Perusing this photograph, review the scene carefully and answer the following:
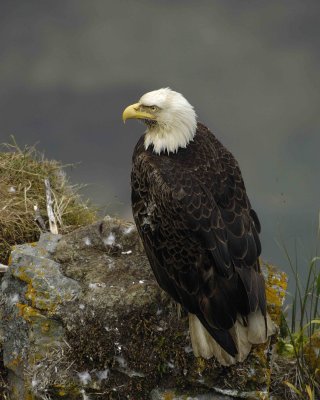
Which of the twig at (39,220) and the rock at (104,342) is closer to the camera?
the rock at (104,342)

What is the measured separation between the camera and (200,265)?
697 cm

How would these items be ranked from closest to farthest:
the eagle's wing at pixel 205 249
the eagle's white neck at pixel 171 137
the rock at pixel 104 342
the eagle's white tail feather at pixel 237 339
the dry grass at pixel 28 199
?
the eagle's wing at pixel 205 249, the eagle's white tail feather at pixel 237 339, the rock at pixel 104 342, the eagle's white neck at pixel 171 137, the dry grass at pixel 28 199

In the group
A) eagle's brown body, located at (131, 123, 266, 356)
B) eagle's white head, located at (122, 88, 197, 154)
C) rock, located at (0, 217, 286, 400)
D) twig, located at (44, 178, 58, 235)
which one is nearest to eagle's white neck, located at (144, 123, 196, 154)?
eagle's white head, located at (122, 88, 197, 154)

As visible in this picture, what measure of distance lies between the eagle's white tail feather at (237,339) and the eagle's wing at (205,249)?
11 centimetres

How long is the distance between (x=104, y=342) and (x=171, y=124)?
2234mm

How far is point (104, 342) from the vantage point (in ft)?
24.0

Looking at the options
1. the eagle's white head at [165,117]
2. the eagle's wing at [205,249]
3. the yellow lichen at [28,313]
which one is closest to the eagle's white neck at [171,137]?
the eagle's white head at [165,117]

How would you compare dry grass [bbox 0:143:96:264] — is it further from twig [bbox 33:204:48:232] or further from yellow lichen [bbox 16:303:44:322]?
yellow lichen [bbox 16:303:44:322]

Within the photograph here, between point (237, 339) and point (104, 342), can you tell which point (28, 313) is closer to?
point (104, 342)

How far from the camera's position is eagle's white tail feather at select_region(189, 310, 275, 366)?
23.2ft

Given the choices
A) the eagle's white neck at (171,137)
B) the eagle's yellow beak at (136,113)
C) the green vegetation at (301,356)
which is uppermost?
the eagle's yellow beak at (136,113)

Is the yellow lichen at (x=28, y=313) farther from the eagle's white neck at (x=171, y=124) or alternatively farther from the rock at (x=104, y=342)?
the eagle's white neck at (x=171, y=124)

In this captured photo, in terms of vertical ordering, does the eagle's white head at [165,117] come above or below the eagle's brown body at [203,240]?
above

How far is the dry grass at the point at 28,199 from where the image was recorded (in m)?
9.12
